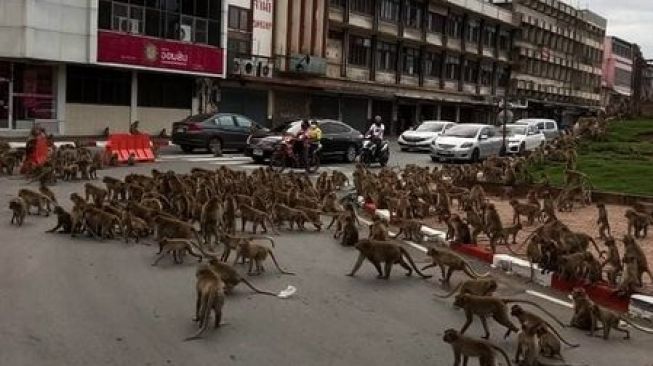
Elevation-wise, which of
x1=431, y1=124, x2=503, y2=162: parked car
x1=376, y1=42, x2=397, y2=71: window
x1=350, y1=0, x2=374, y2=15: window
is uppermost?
x1=350, y1=0, x2=374, y2=15: window

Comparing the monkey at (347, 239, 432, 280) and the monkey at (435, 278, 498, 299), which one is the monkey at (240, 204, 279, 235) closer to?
the monkey at (347, 239, 432, 280)

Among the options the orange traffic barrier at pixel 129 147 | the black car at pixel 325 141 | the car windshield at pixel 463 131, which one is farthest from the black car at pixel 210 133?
the car windshield at pixel 463 131

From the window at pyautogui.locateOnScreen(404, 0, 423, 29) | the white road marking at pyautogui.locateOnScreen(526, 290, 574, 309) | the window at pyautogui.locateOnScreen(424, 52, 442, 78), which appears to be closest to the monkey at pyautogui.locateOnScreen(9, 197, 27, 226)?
the white road marking at pyautogui.locateOnScreen(526, 290, 574, 309)

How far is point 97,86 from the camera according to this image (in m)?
35.4

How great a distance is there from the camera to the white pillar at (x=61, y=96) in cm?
3341

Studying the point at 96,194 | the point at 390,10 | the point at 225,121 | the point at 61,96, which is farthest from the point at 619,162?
the point at 390,10

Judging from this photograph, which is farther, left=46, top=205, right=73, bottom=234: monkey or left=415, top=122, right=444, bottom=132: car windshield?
left=415, top=122, right=444, bottom=132: car windshield

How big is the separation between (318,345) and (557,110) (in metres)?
88.2

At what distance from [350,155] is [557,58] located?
219 ft

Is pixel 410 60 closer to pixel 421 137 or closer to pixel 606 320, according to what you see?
pixel 421 137

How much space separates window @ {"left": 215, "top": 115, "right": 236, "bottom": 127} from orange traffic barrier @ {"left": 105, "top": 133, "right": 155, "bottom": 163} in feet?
16.8

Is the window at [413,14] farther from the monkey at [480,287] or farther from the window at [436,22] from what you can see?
the monkey at [480,287]

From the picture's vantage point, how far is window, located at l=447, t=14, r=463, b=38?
6694 cm

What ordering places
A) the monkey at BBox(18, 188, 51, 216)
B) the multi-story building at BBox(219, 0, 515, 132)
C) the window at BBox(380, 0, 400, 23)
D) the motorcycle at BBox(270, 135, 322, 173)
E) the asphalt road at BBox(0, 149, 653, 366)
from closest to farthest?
the asphalt road at BBox(0, 149, 653, 366) < the monkey at BBox(18, 188, 51, 216) < the motorcycle at BBox(270, 135, 322, 173) < the multi-story building at BBox(219, 0, 515, 132) < the window at BBox(380, 0, 400, 23)
